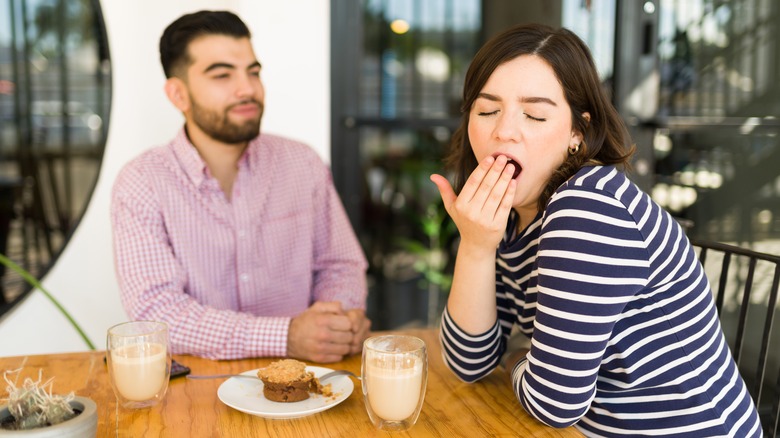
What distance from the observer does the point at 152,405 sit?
48.8 inches

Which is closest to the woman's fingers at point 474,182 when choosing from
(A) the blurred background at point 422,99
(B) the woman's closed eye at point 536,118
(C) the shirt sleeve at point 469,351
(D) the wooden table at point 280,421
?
(B) the woman's closed eye at point 536,118

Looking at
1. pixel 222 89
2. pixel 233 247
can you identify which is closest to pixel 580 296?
pixel 233 247

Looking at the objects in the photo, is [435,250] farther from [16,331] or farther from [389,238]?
[16,331]

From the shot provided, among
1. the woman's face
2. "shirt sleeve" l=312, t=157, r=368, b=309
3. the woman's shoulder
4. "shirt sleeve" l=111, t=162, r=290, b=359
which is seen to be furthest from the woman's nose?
"shirt sleeve" l=312, t=157, r=368, b=309

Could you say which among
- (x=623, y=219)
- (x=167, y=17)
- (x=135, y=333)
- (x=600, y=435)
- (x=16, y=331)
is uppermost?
(x=167, y=17)

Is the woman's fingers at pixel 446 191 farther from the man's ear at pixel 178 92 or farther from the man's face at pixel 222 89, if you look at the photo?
the man's ear at pixel 178 92

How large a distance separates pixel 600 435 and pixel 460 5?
2057 millimetres

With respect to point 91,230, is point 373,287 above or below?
below

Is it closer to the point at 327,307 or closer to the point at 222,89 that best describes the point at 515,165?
the point at 327,307

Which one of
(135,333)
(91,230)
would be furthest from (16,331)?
(135,333)

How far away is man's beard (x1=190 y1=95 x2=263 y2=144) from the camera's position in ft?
6.49

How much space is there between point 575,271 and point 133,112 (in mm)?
2028

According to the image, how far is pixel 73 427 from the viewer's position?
38.1 inches

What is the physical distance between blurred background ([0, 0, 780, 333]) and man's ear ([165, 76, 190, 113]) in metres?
0.68
